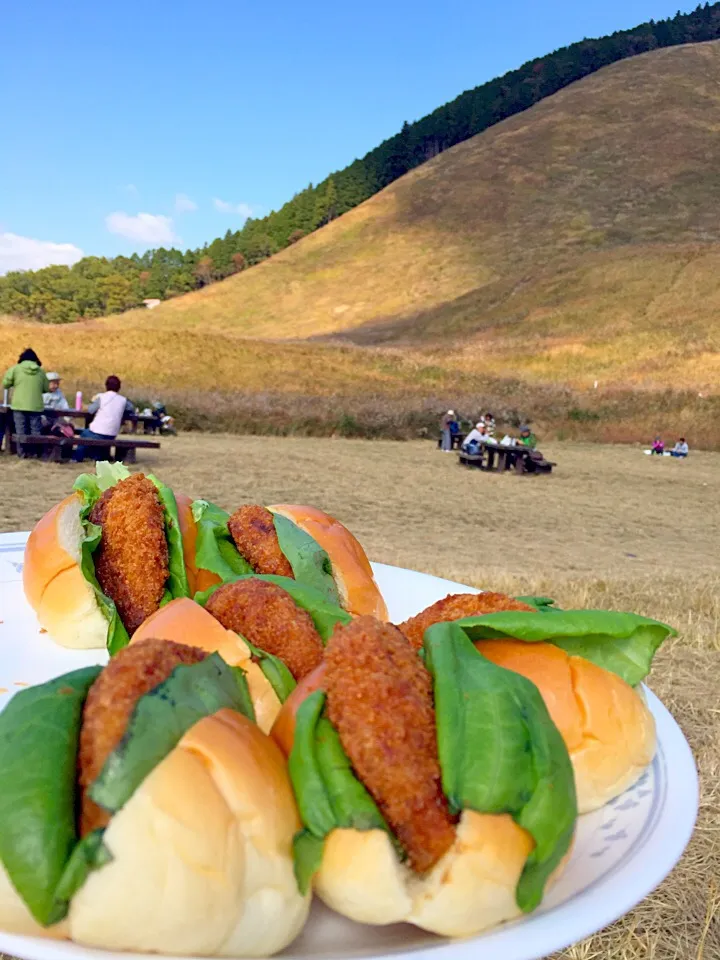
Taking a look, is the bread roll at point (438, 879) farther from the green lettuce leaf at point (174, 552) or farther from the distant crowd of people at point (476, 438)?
the distant crowd of people at point (476, 438)

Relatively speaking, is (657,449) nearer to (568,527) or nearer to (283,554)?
(568,527)

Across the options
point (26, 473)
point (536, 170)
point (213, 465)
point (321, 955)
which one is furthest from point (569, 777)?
point (536, 170)

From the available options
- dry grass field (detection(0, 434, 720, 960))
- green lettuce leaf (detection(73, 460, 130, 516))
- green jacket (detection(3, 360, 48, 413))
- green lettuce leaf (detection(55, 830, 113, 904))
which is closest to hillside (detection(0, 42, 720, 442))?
dry grass field (detection(0, 434, 720, 960))

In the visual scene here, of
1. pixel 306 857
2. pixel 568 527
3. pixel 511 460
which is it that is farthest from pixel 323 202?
pixel 306 857

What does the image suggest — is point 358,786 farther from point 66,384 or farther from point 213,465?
point 66,384

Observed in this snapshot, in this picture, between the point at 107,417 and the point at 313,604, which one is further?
the point at 107,417

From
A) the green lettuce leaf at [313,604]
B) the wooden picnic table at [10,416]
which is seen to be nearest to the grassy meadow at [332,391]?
the wooden picnic table at [10,416]
